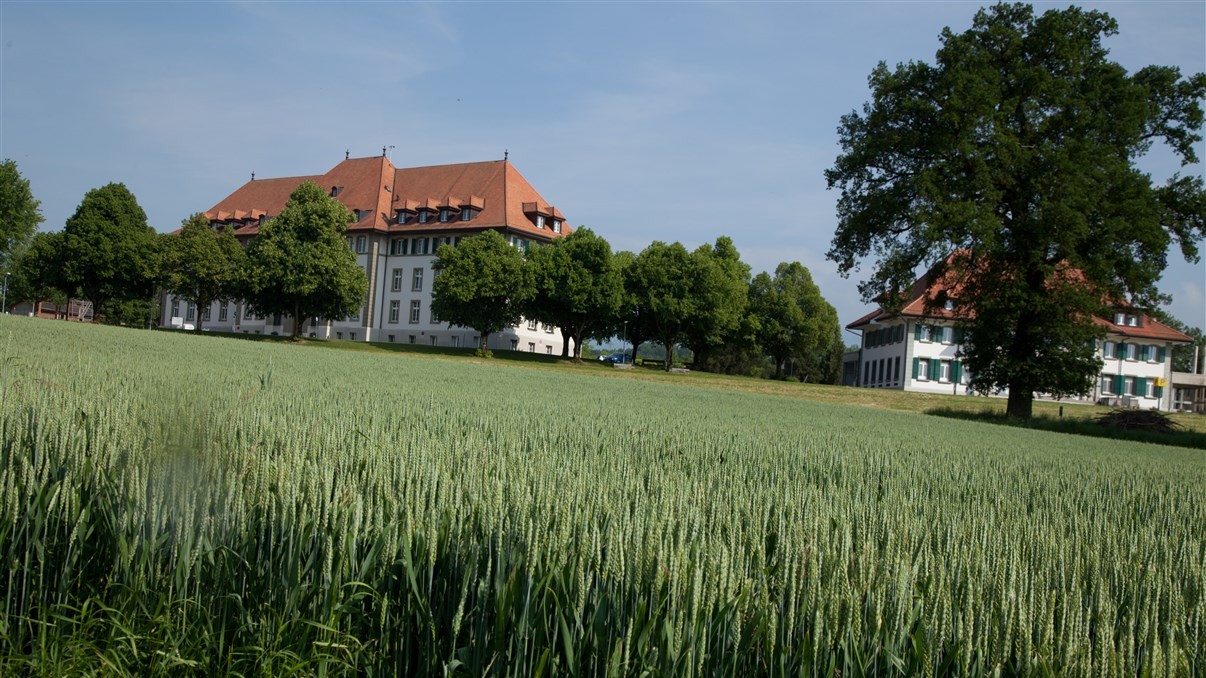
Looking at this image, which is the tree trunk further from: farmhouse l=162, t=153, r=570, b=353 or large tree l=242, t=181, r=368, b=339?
farmhouse l=162, t=153, r=570, b=353

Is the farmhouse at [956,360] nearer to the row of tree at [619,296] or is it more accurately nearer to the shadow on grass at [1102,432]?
the row of tree at [619,296]

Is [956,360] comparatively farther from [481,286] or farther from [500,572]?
[500,572]

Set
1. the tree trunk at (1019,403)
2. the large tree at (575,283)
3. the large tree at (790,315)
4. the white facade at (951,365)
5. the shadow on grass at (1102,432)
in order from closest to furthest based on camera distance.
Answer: the shadow on grass at (1102,432), the tree trunk at (1019,403), the large tree at (575,283), the white facade at (951,365), the large tree at (790,315)

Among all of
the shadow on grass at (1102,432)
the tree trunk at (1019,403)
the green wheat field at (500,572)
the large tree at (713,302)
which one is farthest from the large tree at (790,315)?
the green wheat field at (500,572)

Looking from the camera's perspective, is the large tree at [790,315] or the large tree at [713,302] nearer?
the large tree at [713,302]

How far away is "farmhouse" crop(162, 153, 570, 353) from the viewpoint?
75.9 metres

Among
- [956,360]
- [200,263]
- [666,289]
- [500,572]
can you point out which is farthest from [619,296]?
[500,572]

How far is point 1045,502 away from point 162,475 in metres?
5.18

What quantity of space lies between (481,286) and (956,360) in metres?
33.2

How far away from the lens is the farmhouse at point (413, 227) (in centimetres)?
7588

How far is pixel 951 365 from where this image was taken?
65.5 meters

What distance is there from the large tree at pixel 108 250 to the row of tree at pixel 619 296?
72.1 feet

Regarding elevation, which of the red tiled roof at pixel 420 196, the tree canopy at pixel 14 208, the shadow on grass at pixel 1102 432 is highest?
the red tiled roof at pixel 420 196

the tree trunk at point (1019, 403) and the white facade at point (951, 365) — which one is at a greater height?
the white facade at point (951, 365)
